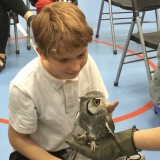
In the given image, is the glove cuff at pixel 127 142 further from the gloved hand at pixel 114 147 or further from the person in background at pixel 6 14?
the person in background at pixel 6 14

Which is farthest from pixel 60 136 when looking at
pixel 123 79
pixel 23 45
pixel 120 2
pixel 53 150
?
pixel 23 45

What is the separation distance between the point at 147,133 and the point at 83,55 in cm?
29

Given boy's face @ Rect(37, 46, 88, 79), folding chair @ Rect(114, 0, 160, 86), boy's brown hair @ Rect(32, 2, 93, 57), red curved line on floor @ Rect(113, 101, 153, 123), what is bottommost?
red curved line on floor @ Rect(113, 101, 153, 123)

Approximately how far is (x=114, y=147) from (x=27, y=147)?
306 mm

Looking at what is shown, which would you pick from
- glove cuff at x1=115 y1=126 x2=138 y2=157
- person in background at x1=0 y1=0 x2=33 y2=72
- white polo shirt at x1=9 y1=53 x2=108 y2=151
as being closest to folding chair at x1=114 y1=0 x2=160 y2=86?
person in background at x1=0 y1=0 x2=33 y2=72

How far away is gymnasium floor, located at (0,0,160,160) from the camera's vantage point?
5.89 feet

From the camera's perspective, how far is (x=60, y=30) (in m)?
0.87

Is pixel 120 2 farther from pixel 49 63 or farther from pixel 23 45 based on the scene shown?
pixel 49 63

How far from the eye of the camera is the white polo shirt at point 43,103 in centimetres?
100

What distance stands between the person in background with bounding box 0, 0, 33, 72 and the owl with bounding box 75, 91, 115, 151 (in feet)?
5.66

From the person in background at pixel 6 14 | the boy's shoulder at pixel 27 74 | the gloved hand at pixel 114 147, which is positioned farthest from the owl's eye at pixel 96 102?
the person in background at pixel 6 14

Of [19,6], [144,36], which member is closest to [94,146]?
[144,36]

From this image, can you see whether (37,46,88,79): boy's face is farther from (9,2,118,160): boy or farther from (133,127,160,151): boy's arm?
(133,127,160,151): boy's arm

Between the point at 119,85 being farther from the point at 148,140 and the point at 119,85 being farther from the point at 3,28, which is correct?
the point at 148,140
